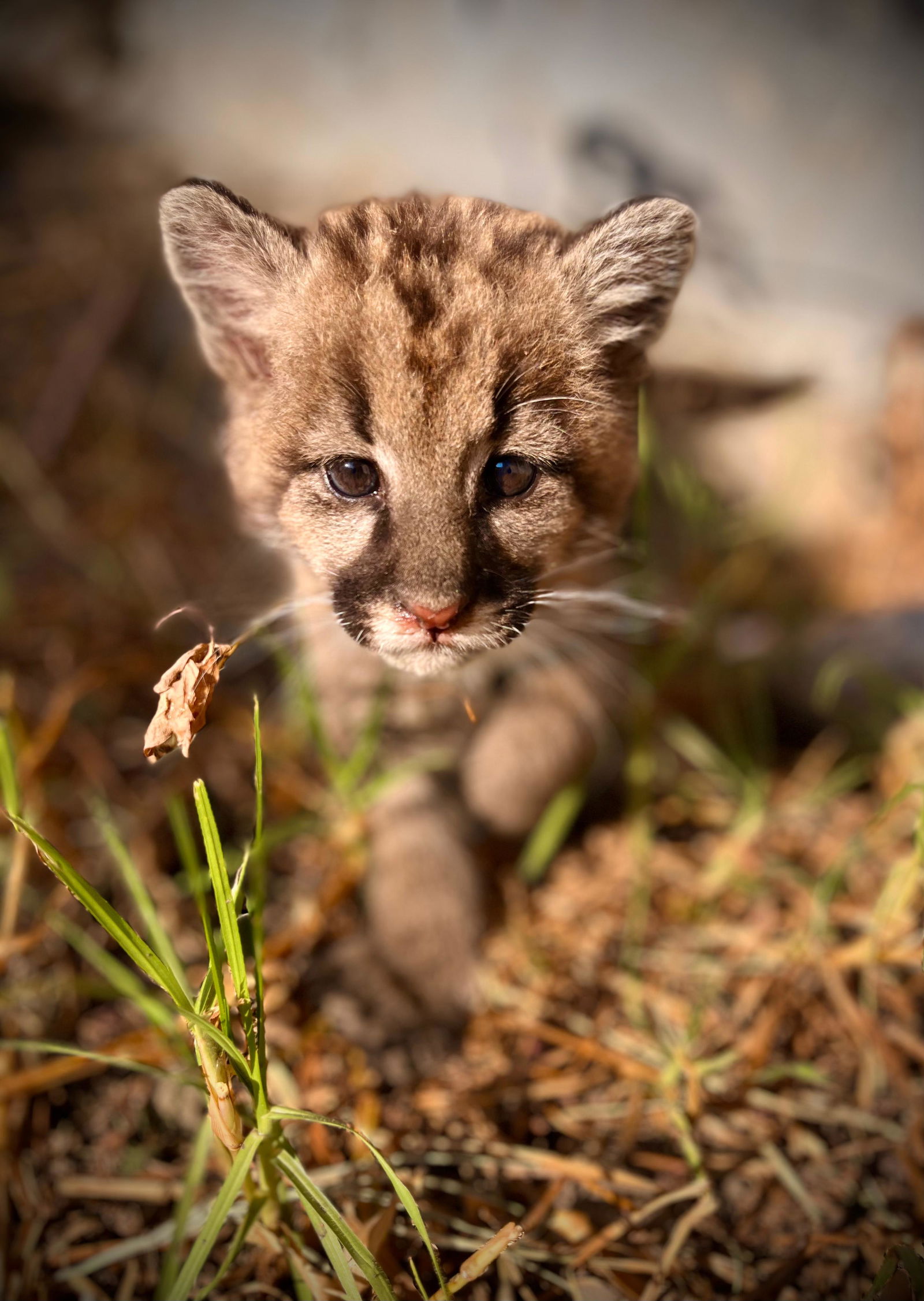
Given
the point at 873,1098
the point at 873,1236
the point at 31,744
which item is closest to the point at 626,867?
the point at 873,1098

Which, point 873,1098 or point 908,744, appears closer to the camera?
point 873,1098

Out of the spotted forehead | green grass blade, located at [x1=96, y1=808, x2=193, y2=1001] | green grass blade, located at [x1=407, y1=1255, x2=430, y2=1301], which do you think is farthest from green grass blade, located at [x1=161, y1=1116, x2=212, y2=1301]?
the spotted forehead

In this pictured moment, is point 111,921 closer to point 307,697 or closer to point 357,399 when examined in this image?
point 307,697

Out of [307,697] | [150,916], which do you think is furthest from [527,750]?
[150,916]

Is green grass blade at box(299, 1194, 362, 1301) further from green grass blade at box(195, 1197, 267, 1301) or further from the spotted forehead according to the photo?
the spotted forehead

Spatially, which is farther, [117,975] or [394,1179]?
[117,975]

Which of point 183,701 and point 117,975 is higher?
point 183,701

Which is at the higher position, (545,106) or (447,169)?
(545,106)

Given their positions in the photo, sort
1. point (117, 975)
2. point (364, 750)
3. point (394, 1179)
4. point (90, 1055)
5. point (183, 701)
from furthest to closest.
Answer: point (364, 750)
point (117, 975)
point (90, 1055)
point (394, 1179)
point (183, 701)

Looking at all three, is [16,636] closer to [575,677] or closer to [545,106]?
[575,677]
